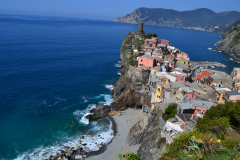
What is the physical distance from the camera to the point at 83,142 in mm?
34062

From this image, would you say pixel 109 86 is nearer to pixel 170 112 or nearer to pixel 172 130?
pixel 170 112

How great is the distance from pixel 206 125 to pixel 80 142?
2304 centimetres

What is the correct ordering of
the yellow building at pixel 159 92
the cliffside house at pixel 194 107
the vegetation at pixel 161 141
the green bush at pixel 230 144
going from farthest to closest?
the yellow building at pixel 159 92 < the cliffside house at pixel 194 107 < the vegetation at pixel 161 141 < the green bush at pixel 230 144

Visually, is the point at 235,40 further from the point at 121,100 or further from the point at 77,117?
the point at 77,117

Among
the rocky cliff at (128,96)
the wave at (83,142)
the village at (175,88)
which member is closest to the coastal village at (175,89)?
the village at (175,88)

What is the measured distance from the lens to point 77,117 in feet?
137

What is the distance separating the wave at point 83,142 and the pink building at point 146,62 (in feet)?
62.4

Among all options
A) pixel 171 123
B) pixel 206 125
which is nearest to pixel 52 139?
pixel 171 123

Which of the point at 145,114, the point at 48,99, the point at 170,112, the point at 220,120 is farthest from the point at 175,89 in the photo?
the point at 48,99

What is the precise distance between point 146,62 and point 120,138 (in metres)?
22.0

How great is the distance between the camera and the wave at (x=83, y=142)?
1209 inches

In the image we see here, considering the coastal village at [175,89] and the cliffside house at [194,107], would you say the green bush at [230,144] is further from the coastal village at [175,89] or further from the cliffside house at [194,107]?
the cliffside house at [194,107]

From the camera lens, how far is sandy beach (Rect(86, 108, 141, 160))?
31094 mm

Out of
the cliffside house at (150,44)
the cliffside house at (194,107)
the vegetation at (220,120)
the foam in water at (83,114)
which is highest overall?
the cliffside house at (150,44)
